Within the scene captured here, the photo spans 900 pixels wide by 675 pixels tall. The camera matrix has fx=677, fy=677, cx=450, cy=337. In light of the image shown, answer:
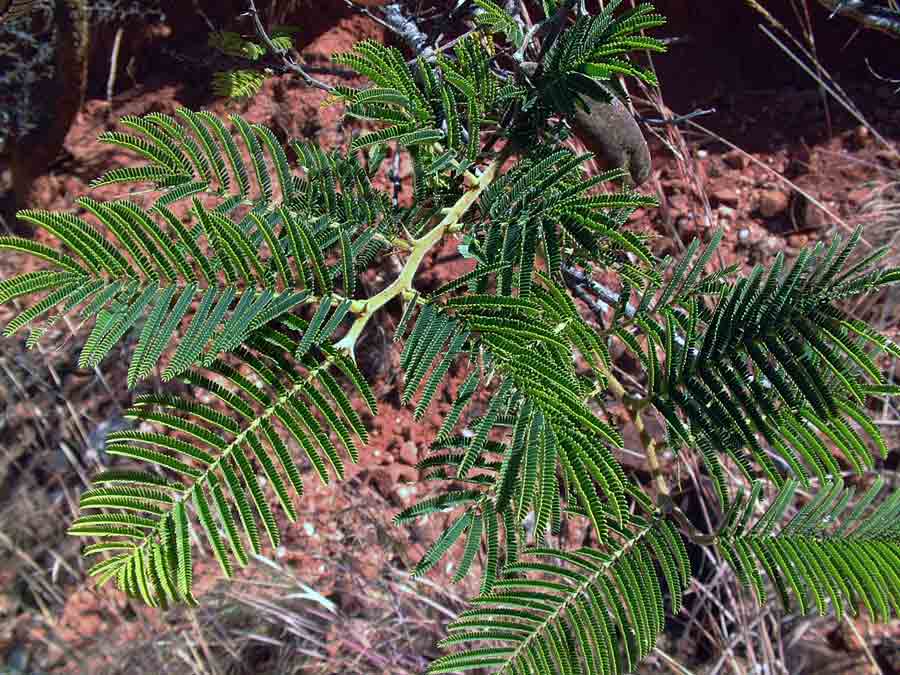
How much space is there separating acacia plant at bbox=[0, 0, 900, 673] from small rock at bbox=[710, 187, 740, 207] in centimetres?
130

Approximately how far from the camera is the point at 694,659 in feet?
4.96

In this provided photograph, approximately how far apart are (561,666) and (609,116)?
2.45 feet

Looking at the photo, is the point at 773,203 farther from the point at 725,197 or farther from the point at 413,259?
the point at 413,259

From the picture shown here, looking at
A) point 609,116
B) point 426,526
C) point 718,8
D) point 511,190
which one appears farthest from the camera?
point 718,8

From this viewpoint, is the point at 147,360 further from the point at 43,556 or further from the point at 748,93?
the point at 748,93

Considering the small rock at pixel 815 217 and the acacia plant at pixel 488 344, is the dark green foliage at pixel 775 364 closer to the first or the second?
the acacia plant at pixel 488 344

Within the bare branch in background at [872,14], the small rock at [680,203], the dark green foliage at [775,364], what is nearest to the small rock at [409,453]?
the small rock at [680,203]

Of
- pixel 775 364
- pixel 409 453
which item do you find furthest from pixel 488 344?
pixel 409 453

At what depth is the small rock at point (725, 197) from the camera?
1871mm

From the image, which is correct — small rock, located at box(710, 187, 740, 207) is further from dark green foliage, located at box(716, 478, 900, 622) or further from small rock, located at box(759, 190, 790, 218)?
dark green foliage, located at box(716, 478, 900, 622)

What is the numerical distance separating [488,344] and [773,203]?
164cm

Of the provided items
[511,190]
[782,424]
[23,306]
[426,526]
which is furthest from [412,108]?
[23,306]

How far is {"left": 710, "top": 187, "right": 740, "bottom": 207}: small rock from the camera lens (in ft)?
6.14

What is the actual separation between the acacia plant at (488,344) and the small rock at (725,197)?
4.27 ft
